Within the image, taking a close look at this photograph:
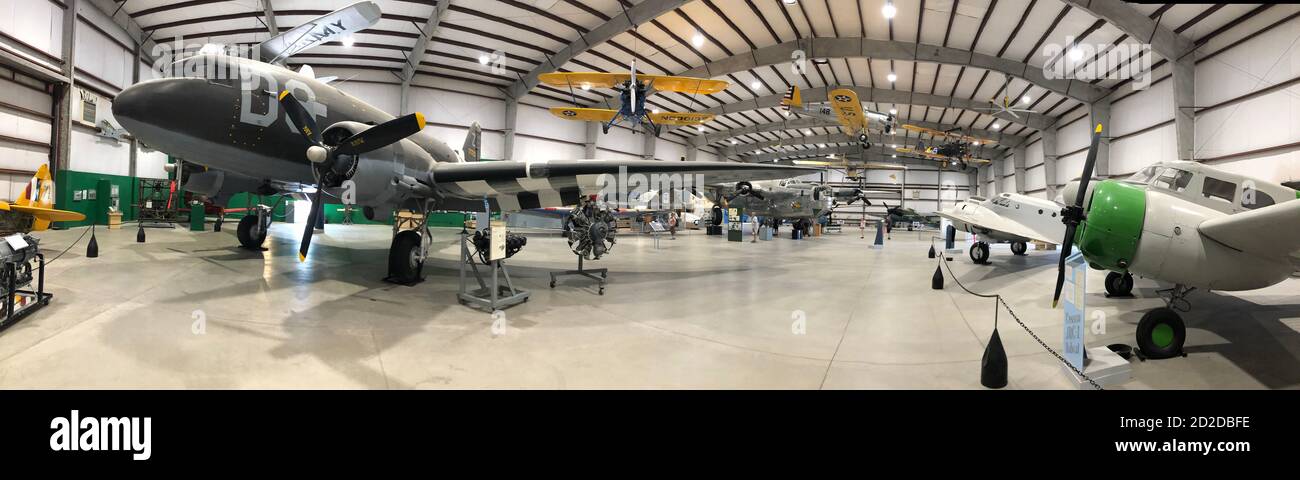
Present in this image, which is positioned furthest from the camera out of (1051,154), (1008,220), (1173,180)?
(1051,154)

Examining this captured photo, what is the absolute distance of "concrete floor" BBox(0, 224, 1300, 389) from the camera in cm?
346

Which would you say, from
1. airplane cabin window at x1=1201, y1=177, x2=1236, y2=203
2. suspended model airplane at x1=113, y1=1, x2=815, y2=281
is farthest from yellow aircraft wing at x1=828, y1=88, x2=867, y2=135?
airplane cabin window at x1=1201, y1=177, x2=1236, y2=203

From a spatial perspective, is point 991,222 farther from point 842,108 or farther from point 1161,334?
point 842,108

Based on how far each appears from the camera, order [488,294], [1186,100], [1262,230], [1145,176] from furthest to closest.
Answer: [1186,100] → [488,294] → [1145,176] → [1262,230]

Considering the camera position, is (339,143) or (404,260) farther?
(404,260)

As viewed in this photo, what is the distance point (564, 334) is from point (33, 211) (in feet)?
23.3

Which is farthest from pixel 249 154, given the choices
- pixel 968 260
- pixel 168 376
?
pixel 968 260

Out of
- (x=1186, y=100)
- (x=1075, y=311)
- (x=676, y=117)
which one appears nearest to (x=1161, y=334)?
(x=1075, y=311)

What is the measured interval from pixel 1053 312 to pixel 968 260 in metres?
7.32

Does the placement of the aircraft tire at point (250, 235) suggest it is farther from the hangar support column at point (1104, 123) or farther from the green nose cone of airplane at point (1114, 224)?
the hangar support column at point (1104, 123)

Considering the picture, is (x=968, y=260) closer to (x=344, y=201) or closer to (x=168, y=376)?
(x=344, y=201)

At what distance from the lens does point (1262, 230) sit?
3779 millimetres

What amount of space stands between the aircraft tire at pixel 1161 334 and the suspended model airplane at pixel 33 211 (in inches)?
483

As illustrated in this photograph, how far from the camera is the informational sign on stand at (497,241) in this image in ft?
17.7
